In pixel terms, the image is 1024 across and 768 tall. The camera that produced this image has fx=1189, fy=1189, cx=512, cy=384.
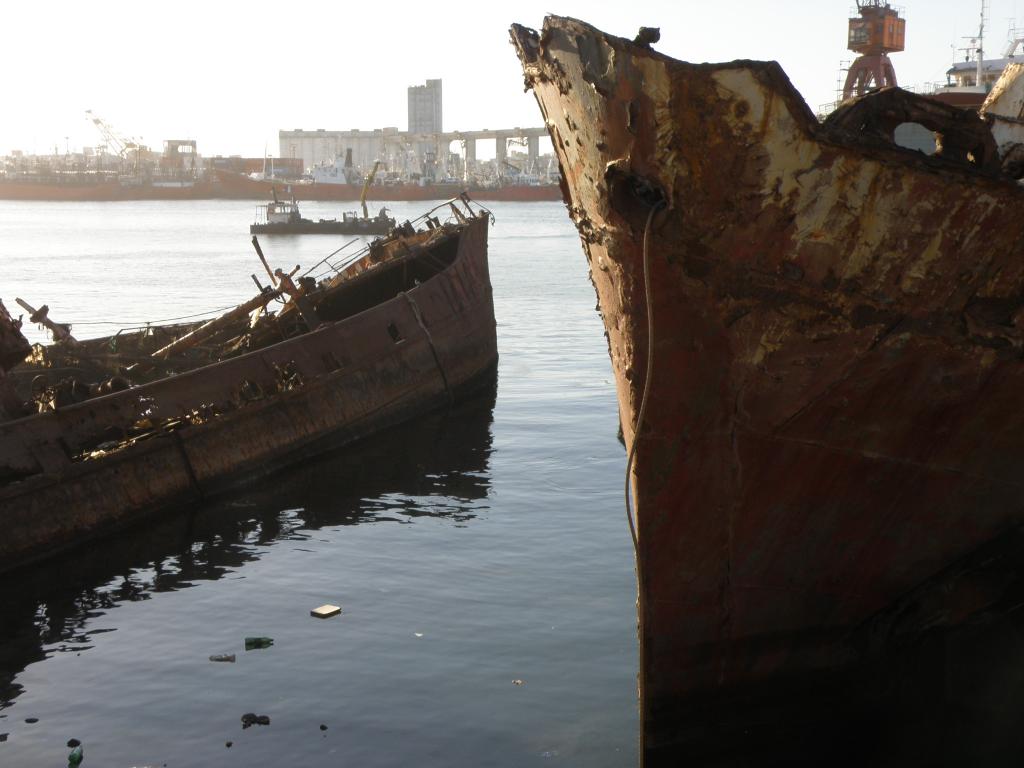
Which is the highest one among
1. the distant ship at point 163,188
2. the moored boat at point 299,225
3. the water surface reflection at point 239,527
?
the distant ship at point 163,188

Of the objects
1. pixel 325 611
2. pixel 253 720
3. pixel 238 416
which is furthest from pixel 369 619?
pixel 238 416

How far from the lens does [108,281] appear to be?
164ft

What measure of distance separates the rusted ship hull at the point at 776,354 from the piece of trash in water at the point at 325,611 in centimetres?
432

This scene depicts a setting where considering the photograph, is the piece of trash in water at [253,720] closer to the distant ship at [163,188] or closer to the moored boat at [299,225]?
the moored boat at [299,225]

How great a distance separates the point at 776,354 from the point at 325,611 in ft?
19.2

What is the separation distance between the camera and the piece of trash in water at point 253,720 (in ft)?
29.5

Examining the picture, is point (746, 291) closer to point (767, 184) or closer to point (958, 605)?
point (767, 184)

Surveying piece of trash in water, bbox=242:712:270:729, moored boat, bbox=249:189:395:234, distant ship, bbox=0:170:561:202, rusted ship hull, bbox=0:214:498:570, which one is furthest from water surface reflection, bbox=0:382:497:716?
distant ship, bbox=0:170:561:202

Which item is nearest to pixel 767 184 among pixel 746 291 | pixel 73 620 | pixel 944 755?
pixel 746 291

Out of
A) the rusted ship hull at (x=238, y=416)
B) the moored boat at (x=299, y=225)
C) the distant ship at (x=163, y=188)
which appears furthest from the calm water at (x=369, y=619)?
the distant ship at (x=163, y=188)

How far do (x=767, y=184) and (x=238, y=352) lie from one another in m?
12.5

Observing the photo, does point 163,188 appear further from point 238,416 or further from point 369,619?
point 369,619

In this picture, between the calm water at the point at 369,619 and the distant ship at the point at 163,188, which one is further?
the distant ship at the point at 163,188

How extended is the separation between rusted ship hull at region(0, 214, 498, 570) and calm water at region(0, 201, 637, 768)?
1.27ft
